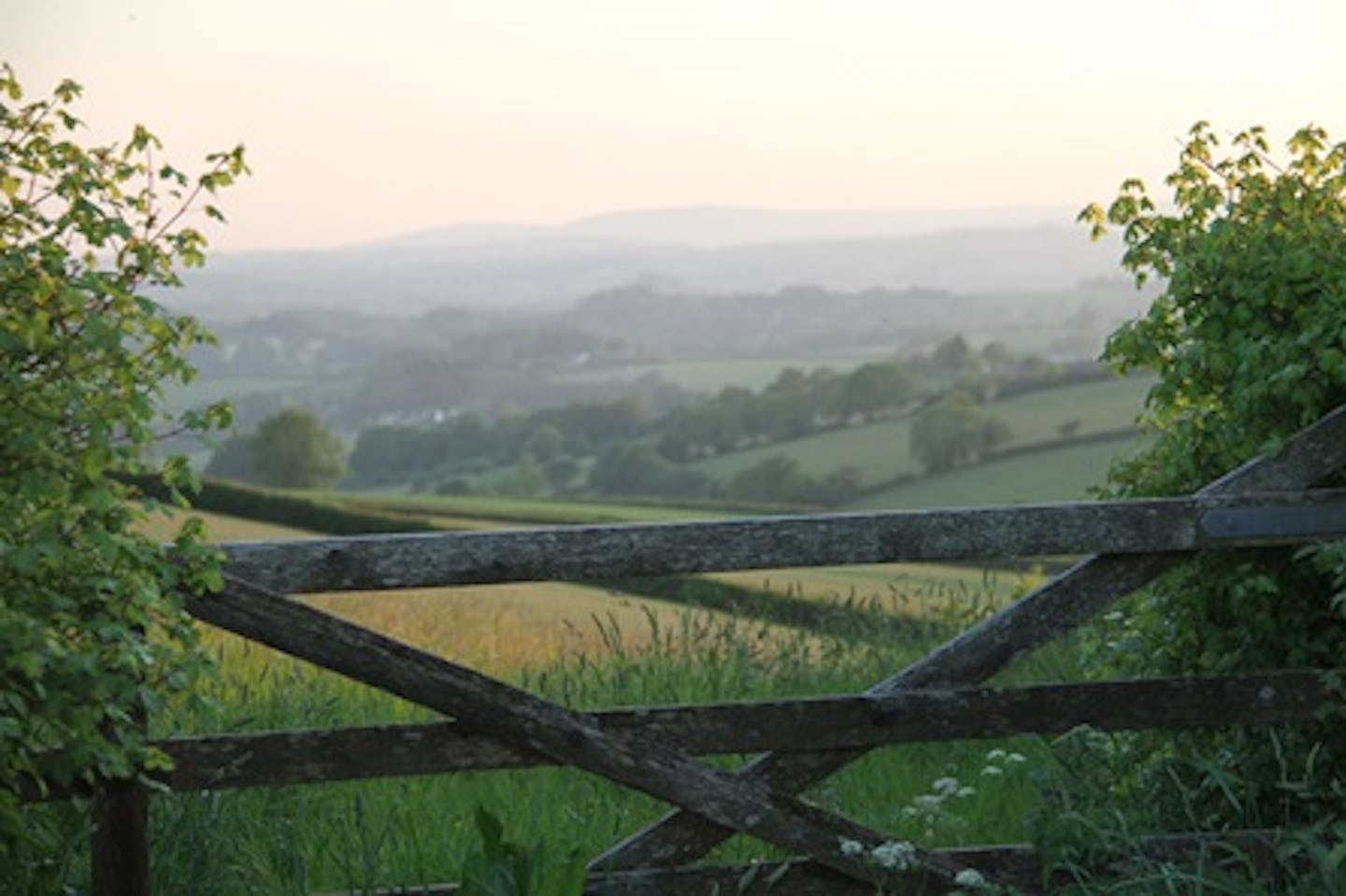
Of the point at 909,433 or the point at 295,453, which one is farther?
the point at 909,433

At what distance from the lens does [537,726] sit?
5.85 m

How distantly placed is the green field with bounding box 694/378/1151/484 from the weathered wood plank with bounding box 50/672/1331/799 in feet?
181

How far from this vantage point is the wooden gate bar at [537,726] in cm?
566

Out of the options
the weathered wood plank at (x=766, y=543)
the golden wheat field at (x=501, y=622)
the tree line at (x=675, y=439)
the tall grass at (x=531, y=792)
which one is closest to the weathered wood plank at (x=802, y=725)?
the tall grass at (x=531, y=792)

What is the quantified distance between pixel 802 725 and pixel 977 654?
62 cm

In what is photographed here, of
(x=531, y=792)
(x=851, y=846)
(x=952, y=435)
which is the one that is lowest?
(x=952, y=435)

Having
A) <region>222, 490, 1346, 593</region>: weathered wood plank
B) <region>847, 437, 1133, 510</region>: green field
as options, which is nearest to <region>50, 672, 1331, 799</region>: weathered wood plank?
<region>222, 490, 1346, 593</region>: weathered wood plank

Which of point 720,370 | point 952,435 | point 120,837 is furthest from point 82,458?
point 720,370

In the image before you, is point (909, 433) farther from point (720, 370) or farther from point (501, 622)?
point (720, 370)

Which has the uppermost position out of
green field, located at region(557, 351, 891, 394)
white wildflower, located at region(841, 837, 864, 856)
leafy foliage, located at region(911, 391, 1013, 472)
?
white wildflower, located at region(841, 837, 864, 856)

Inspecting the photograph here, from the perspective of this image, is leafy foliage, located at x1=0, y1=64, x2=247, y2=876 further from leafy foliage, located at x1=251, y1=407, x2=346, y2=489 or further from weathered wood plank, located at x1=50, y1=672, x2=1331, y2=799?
leafy foliage, located at x1=251, y1=407, x2=346, y2=489

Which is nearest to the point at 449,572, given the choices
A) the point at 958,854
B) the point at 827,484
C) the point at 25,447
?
the point at 25,447

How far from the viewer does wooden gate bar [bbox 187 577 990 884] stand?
5664 mm

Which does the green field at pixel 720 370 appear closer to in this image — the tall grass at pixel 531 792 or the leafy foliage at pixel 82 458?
the tall grass at pixel 531 792
